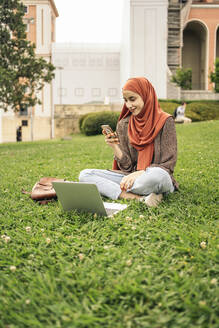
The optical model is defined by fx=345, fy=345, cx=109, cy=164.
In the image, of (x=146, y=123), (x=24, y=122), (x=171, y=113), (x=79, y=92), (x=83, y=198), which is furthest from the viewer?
(x=79, y=92)

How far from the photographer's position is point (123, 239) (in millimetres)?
2465

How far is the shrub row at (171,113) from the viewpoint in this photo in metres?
16.2

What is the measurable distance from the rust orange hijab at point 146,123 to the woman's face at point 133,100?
3 centimetres

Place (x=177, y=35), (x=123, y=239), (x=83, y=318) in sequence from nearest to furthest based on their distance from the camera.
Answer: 1. (x=83, y=318)
2. (x=123, y=239)
3. (x=177, y=35)

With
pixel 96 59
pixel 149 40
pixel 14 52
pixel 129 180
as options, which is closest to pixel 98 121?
pixel 14 52

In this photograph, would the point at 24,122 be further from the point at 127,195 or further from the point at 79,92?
the point at 127,195

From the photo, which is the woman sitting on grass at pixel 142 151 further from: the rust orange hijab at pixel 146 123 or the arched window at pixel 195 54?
the arched window at pixel 195 54

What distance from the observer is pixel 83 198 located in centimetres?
291

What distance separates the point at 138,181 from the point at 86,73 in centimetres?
2503

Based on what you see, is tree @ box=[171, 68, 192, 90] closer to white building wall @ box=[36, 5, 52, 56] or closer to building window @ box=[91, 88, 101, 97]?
building window @ box=[91, 88, 101, 97]

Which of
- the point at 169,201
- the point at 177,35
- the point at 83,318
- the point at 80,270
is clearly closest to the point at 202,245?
the point at 80,270

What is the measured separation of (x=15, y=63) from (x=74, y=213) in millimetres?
10569

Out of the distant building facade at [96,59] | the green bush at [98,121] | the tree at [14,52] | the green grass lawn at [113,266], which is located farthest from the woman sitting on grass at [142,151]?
the distant building facade at [96,59]

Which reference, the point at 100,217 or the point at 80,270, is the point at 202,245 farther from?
the point at 100,217
